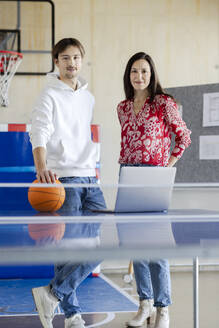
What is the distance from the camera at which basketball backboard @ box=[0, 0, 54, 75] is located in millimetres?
4508

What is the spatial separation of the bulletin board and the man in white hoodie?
5.28 ft

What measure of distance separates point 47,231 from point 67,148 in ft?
Answer: 3.58

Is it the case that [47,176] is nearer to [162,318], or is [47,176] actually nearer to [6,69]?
[162,318]

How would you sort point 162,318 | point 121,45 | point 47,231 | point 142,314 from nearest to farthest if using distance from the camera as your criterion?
point 47,231 < point 162,318 < point 142,314 < point 121,45

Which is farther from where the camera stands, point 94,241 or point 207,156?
point 207,156

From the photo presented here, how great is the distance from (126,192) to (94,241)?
904 mm

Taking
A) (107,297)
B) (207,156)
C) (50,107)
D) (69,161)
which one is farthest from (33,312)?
(207,156)

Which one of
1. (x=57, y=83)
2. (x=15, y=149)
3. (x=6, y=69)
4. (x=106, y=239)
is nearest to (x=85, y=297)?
(x=15, y=149)

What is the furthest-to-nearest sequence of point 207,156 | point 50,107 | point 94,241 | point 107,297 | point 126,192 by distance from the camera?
point 207,156, point 107,297, point 50,107, point 126,192, point 94,241

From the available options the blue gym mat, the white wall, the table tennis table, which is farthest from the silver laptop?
the white wall

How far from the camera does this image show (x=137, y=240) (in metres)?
1.18

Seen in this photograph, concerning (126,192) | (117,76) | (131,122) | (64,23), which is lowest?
(126,192)

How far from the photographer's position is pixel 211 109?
3.96 m

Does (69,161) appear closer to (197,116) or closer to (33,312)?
(33,312)
